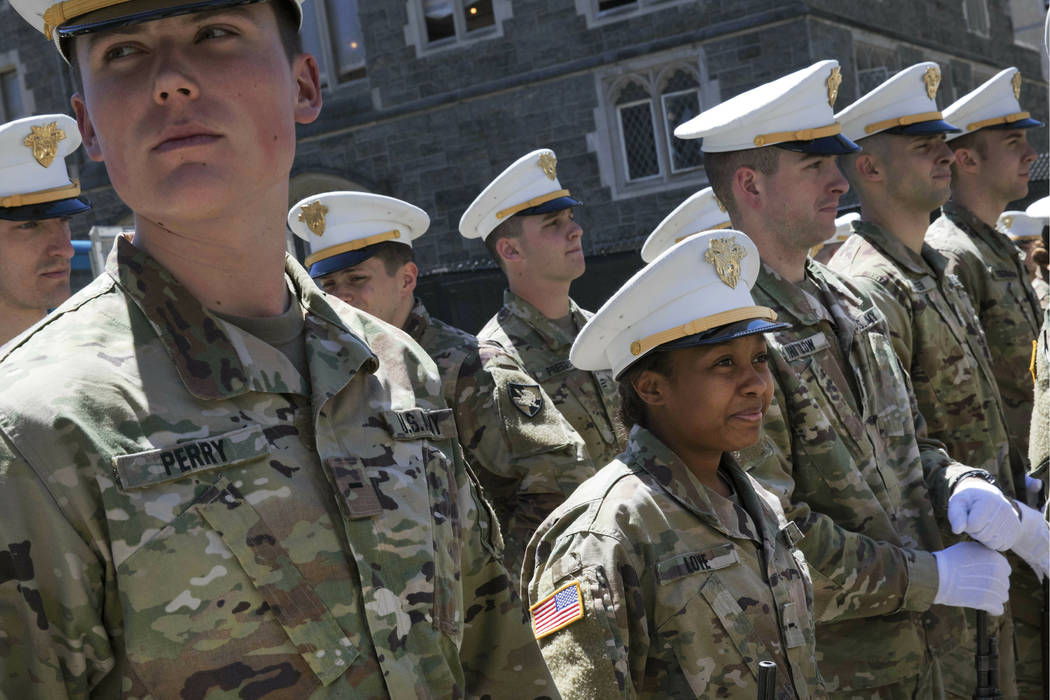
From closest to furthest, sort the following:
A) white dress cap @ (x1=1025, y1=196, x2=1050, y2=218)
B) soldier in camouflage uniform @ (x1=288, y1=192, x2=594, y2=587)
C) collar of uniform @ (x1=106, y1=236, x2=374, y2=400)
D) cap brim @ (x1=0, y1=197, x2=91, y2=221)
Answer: collar of uniform @ (x1=106, y1=236, x2=374, y2=400), soldier in camouflage uniform @ (x1=288, y1=192, x2=594, y2=587), cap brim @ (x1=0, y1=197, x2=91, y2=221), white dress cap @ (x1=1025, y1=196, x2=1050, y2=218)

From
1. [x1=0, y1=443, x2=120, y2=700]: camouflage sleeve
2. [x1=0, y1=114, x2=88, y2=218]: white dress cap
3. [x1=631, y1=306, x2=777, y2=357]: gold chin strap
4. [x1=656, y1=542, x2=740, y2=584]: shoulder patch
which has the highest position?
[x1=0, y1=114, x2=88, y2=218]: white dress cap

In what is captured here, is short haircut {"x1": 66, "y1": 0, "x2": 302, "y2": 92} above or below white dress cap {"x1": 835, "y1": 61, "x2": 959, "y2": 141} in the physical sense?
above

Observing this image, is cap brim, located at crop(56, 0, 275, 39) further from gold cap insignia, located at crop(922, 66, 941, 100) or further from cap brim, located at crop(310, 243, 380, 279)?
gold cap insignia, located at crop(922, 66, 941, 100)

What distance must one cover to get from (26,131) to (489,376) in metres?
2.12

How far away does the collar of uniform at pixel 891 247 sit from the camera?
4.95 m

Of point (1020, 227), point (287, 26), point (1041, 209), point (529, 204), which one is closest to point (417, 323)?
point (529, 204)

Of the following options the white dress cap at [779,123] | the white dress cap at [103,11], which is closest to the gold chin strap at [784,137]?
the white dress cap at [779,123]

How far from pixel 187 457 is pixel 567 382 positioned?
12.5 ft

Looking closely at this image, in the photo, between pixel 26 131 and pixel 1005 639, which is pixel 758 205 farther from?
pixel 26 131

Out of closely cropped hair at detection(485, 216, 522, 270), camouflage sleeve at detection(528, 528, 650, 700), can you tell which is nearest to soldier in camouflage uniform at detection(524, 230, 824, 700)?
camouflage sleeve at detection(528, 528, 650, 700)

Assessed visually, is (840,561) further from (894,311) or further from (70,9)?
(70,9)

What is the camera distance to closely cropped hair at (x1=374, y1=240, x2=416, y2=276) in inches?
213

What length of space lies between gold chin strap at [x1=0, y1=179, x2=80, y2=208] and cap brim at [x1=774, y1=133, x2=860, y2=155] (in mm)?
2729

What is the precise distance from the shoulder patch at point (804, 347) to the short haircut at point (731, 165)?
59 centimetres
